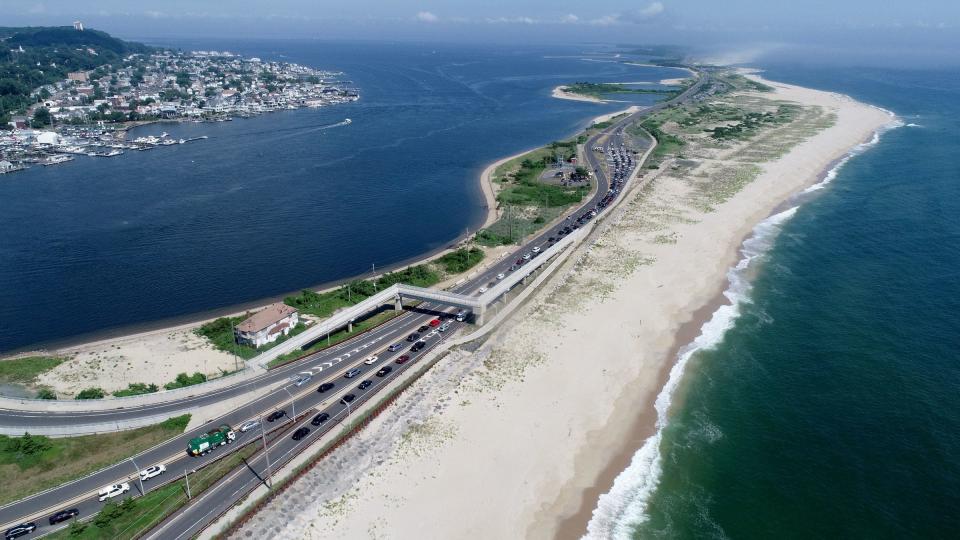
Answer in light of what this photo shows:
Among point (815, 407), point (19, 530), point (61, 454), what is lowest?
point (61, 454)

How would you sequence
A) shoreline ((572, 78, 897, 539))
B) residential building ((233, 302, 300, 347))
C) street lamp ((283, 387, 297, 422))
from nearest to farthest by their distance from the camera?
shoreline ((572, 78, 897, 539)) < street lamp ((283, 387, 297, 422)) < residential building ((233, 302, 300, 347))

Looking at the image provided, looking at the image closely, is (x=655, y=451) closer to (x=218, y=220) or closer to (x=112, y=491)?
(x=112, y=491)

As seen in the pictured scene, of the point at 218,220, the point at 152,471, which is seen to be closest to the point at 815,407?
the point at 152,471

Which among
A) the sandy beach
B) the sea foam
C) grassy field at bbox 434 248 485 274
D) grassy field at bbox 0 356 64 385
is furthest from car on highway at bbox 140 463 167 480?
grassy field at bbox 434 248 485 274

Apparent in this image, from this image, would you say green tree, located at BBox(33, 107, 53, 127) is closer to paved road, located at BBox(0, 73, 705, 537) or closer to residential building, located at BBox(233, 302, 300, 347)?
residential building, located at BBox(233, 302, 300, 347)

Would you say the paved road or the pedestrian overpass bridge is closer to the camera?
the paved road

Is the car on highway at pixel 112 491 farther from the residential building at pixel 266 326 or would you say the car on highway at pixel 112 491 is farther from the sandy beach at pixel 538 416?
the residential building at pixel 266 326
